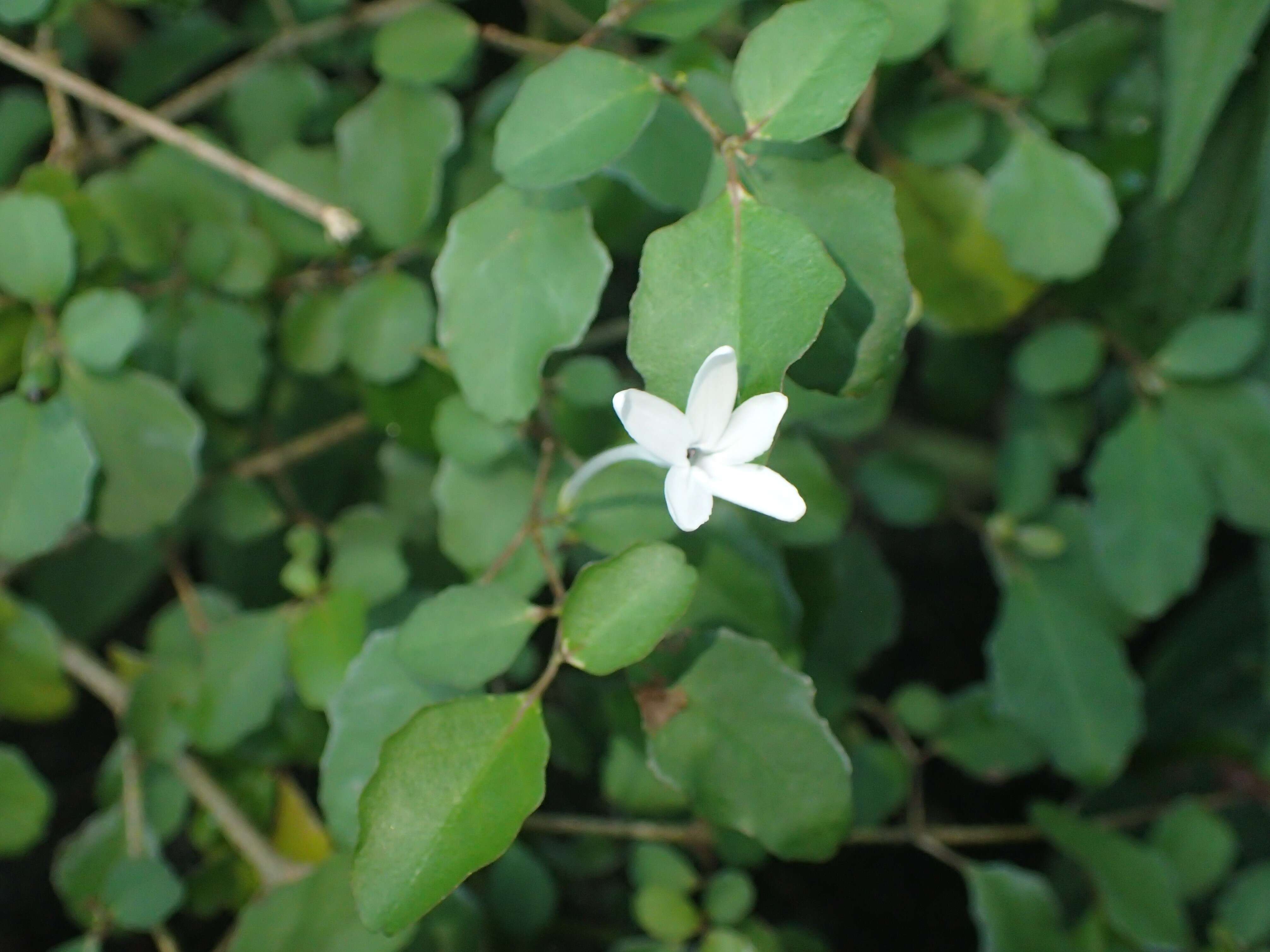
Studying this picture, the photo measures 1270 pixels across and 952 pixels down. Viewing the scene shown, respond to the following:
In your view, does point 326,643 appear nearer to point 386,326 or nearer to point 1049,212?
point 386,326

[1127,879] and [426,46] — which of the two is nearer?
[426,46]

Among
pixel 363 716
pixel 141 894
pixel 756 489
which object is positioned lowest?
pixel 141 894

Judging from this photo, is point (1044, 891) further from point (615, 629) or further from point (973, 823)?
point (615, 629)

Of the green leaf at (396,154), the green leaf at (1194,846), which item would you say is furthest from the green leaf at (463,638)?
the green leaf at (1194,846)

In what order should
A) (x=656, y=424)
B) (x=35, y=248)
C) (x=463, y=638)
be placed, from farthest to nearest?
(x=35, y=248) < (x=463, y=638) < (x=656, y=424)

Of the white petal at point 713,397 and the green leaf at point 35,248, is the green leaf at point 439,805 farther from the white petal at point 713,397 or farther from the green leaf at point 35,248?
the green leaf at point 35,248

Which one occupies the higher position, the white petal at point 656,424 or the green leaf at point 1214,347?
the white petal at point 656,424

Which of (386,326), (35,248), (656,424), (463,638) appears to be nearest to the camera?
(656,424)

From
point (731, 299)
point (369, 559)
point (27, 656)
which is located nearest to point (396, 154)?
point (369, 559)
